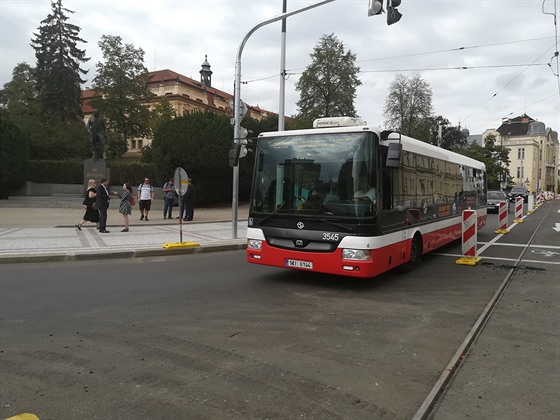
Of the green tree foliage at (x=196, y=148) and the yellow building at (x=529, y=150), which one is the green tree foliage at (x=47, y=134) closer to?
the green tree foliage at (x=196, y=148)

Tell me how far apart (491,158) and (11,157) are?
57910 millimetres

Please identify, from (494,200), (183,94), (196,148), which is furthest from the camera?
(183,94)

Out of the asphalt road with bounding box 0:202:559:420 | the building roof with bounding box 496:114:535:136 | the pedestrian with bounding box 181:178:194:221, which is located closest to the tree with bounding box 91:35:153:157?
the pedestrian with bounding box 181:178:194:221

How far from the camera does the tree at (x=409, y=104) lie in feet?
175

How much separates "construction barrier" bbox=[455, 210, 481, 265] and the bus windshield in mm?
4011

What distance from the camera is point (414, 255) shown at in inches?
350

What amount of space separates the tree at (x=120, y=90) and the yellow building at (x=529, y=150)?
83066mm

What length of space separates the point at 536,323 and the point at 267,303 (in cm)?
358

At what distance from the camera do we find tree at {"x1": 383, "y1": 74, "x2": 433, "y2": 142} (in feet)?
175

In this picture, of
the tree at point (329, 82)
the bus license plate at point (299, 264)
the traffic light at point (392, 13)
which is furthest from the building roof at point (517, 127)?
the bus license plate at point (299, 264)

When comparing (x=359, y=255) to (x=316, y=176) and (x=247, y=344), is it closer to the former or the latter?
(x=316, y=176)

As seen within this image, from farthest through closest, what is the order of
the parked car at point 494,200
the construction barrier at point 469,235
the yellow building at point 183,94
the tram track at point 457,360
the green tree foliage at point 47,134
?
the yellow building at point 183,94
the green tree foliage at point 47,134
the parked car at point 494,200
the construction barrier at point 469,235
the tram track at point 457,360

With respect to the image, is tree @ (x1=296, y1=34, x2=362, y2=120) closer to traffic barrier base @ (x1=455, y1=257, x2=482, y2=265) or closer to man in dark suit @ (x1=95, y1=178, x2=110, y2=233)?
man in dark suit @ (x1=95, y1=178, x2=110, y2=233)

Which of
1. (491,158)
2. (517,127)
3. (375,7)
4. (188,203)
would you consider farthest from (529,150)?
(375,7)
